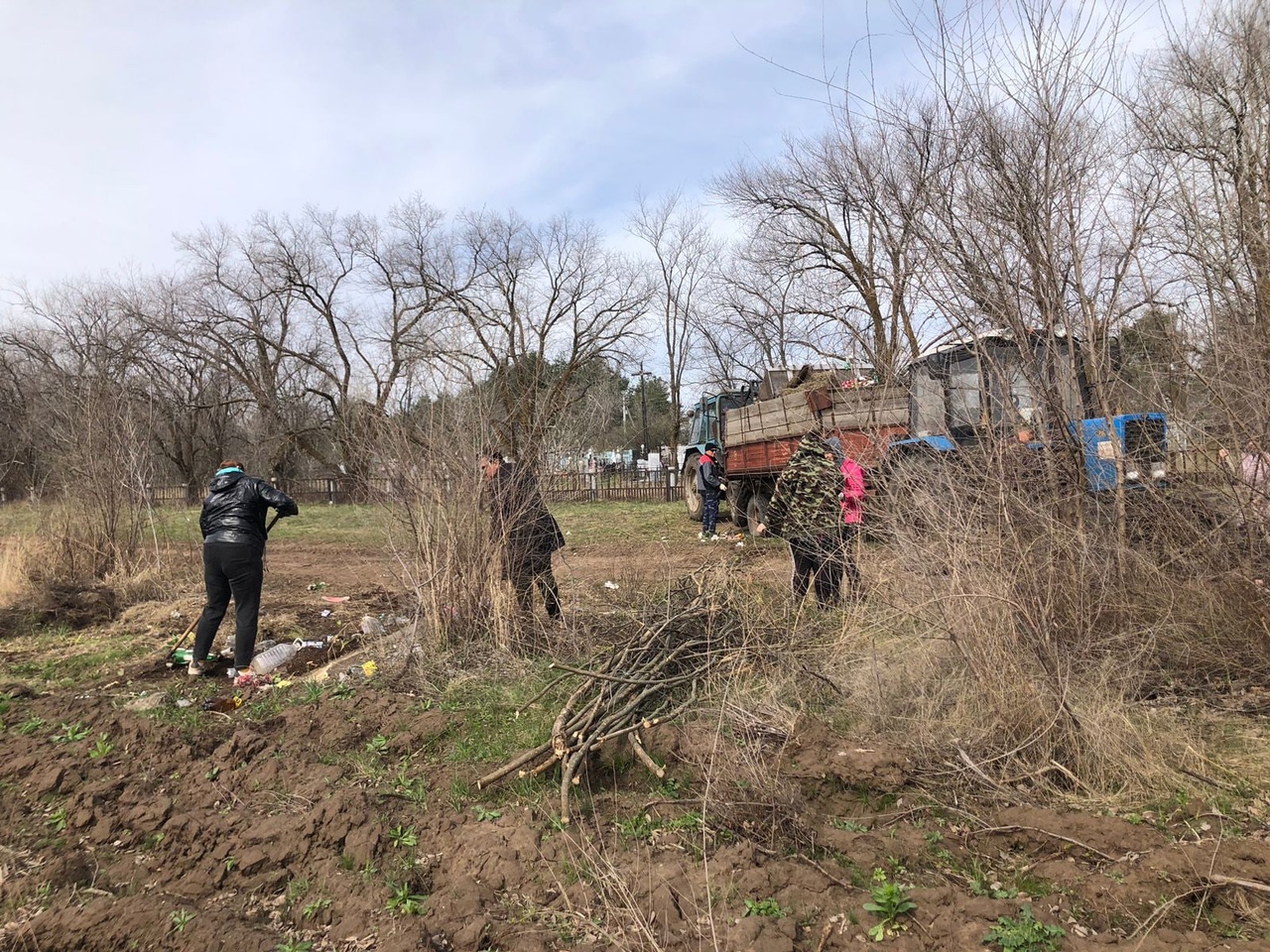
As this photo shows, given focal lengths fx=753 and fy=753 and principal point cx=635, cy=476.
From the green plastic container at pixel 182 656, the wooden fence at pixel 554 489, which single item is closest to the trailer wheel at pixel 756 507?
the wooden fence at pixel 554 489

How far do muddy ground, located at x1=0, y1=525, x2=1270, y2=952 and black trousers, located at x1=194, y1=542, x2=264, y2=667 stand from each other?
1.21 metres

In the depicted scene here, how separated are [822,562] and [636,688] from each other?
1932 millimetres

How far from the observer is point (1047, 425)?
4.57 m

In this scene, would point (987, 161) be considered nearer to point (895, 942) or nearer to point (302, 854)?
point (895, 942)

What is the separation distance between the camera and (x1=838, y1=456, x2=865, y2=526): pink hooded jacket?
17.2 feet

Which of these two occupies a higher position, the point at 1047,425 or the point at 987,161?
the point at 987,161

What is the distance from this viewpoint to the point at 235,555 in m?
5.41

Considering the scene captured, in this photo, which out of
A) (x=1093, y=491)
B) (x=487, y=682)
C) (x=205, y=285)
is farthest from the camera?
(x=205, y=285)

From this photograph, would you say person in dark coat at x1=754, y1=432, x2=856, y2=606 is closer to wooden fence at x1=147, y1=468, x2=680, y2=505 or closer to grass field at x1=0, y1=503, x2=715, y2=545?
wooden fence at x1=147, y1=468, x2=680, y2=505

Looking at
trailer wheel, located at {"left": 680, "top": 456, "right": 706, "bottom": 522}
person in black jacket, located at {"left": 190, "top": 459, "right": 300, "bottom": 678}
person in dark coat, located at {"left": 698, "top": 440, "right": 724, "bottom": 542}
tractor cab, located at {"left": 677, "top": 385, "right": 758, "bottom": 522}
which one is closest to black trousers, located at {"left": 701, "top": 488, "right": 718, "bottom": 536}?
person in dark coat, located at {"left": 698, "top": 440, "right": 724, "bottom": 542}

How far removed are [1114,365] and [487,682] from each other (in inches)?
177

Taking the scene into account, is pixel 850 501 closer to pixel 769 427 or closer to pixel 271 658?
pixel 271 658

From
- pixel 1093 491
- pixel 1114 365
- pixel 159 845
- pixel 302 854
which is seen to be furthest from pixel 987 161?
pixel 159 845

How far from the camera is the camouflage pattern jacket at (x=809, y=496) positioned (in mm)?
5496
